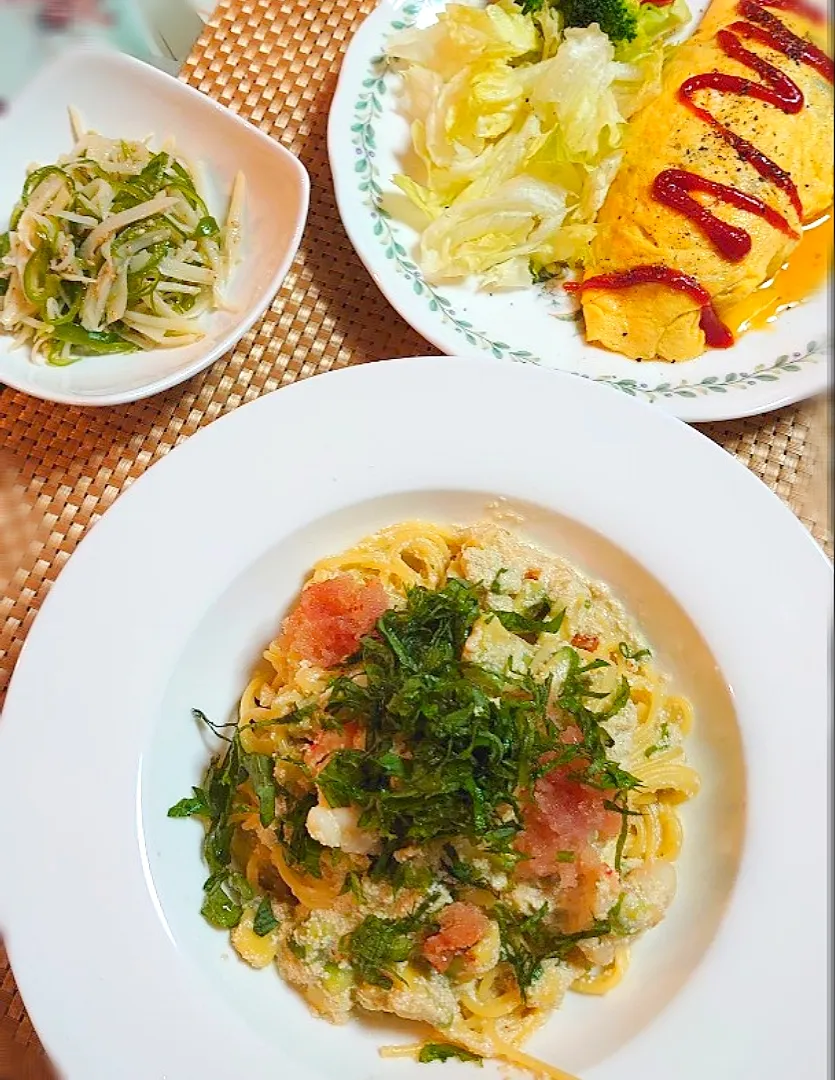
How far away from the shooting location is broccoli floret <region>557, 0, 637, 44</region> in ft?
10.1

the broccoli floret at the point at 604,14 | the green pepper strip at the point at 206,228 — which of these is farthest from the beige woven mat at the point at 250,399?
the broccoli floret at the point at 604,14

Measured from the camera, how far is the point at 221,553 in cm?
234

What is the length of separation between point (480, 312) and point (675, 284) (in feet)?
1.98

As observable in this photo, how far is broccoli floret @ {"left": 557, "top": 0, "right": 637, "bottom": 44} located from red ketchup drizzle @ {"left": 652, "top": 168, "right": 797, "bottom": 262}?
1.64 ft

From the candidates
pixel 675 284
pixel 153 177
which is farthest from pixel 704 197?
pixel 153 177

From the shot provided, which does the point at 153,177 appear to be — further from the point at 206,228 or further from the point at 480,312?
the point at 480,312

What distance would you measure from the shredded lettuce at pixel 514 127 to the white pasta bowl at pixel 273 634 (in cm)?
78

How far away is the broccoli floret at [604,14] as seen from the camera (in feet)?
10.1

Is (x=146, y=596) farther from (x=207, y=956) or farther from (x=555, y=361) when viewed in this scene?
(x=555, y=361)

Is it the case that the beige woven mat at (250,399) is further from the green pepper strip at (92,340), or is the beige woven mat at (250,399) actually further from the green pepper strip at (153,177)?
the green pepper strip at (153,177)

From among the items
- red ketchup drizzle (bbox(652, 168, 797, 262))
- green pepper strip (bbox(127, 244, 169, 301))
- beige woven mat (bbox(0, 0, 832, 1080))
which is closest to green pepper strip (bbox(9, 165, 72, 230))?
green pepper strip (bbox(127, 244, 169, 301))

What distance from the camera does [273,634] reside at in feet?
8.37

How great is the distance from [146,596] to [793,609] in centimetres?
148

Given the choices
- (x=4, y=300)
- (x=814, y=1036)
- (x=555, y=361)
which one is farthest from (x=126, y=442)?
(x=814, y=1036)
